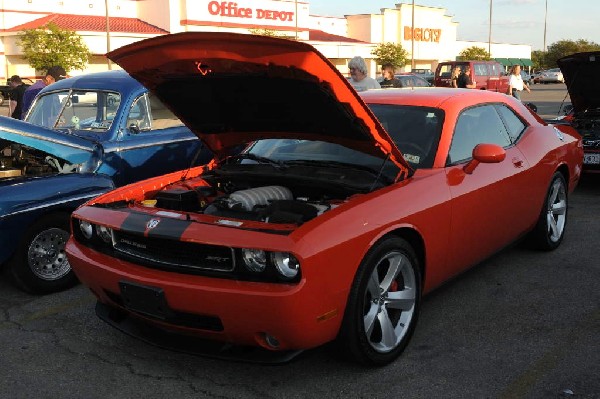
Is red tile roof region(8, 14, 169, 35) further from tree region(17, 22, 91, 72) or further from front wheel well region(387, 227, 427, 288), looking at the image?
front wheel well region(387, 227, 427, 288)

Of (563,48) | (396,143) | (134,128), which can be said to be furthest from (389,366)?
(563,48)

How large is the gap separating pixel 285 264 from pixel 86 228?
1.37 m

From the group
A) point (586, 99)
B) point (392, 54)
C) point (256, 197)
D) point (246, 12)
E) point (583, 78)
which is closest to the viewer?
point (256, 197)

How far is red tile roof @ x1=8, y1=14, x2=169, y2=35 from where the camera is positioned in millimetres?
42656

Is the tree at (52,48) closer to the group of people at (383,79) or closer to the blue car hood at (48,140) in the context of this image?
the group of people at (383,79)

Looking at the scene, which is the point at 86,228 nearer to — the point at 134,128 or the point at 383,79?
the point at 134,128

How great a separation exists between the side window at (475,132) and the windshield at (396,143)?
17cm

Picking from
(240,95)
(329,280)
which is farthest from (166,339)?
(240,95)

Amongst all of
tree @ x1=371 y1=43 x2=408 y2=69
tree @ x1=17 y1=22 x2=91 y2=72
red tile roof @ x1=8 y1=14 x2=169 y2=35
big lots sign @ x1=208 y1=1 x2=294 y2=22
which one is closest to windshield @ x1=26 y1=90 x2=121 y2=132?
tree @ x1=17 y1=22 x2=91 y2=72

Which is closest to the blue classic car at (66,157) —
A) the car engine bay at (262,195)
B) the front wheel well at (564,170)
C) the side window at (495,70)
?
the car engine bay at (262,195)

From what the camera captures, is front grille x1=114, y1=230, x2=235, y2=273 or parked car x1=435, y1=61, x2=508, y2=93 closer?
front grille x1=114, y1=230, x2=235, y2=273

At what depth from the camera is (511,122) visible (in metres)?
5.04

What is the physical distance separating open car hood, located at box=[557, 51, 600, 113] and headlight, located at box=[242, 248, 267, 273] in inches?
255

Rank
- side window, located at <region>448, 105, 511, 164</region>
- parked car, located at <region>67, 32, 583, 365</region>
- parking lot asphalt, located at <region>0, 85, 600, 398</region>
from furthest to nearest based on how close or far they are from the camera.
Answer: side window, located at <region>448, 105, 511, 164</region> < parking lot asphalt, located at <region>0, 85, 600, 398</region> < parked car, located at <region>67, 32, 583, 365</region>
